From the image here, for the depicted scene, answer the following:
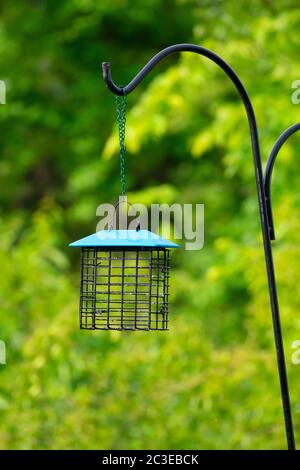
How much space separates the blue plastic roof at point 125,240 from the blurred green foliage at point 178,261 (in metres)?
2.60

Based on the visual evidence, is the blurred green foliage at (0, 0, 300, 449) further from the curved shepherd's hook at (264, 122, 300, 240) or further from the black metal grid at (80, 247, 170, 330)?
the curved shepherd's hook at (264, 122, 300, 240)

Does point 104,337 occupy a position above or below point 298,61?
below

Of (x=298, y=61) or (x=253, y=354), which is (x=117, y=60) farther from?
(x=253, y=354)

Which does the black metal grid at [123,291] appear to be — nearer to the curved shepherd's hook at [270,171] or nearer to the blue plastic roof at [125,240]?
the blue plastic roof at [125,240]

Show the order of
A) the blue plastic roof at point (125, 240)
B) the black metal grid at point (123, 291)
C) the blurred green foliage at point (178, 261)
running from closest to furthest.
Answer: the blue plastic roof at point (125, 240) → the black metal grid at point (123, 291) → the blurred green foliage at point (178, 261)

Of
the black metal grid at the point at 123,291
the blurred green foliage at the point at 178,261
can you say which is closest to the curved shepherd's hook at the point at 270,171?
the black metal grid at the point at 123,291

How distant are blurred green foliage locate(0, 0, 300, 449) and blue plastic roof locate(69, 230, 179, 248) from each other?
2.60 meters

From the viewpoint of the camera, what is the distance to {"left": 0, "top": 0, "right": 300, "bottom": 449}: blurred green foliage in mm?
5727

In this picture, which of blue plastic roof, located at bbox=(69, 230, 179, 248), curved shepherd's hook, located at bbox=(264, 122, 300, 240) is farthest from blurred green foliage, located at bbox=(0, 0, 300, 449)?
blue plastic roof, located at bbox=(69, 230, 179, 248)

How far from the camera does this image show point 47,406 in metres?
5.73

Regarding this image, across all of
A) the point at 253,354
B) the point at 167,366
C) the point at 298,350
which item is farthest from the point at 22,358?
the point at 298,350

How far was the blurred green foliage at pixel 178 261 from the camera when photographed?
5.73 m
